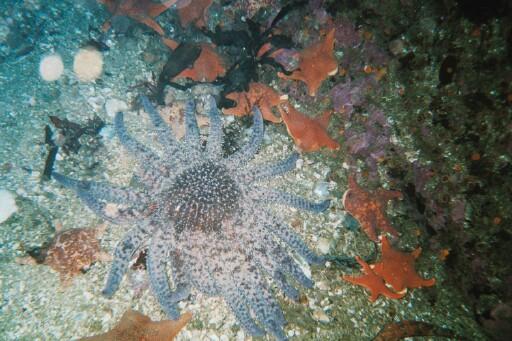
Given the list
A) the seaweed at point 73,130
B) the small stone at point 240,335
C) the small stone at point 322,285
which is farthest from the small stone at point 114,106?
the small stone at point 322,285

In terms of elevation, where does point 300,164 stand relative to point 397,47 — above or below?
below

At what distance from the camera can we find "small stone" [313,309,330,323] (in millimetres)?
3722

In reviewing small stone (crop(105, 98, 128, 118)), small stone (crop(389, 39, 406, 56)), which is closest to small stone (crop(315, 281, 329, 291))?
small stone (crop(389, 39, 406, 56))

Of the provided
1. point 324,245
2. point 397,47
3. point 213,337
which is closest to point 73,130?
point 213,337

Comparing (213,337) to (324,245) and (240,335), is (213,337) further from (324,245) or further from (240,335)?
(324,245)

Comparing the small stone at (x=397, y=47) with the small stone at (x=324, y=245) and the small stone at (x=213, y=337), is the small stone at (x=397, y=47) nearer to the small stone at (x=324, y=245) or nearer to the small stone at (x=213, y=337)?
the small stone at (x=324, y=245)

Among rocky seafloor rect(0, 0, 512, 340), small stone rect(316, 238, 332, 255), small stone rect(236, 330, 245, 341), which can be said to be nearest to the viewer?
rocky seafloor rect(0, 0, 512, 340)

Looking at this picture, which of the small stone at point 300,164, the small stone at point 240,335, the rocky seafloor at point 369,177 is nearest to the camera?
the rocky seafloor at point 369,177

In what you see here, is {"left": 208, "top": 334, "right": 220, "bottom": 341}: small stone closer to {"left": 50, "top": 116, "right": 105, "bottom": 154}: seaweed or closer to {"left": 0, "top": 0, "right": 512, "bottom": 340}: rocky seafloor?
{"left": 0, "top": 0, "right": 512, "bottom": 340}: rocky seafloor

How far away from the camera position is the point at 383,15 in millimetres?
4082

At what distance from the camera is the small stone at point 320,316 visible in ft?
12.2

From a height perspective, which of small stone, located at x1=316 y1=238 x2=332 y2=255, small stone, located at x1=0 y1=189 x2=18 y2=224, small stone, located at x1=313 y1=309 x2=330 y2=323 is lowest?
small stone, located at x1=313 y1=309 x2=330 y2=323

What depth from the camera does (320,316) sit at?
3754 millimetres

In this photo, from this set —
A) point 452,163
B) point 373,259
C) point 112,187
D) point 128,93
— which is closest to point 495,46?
point 452,163
